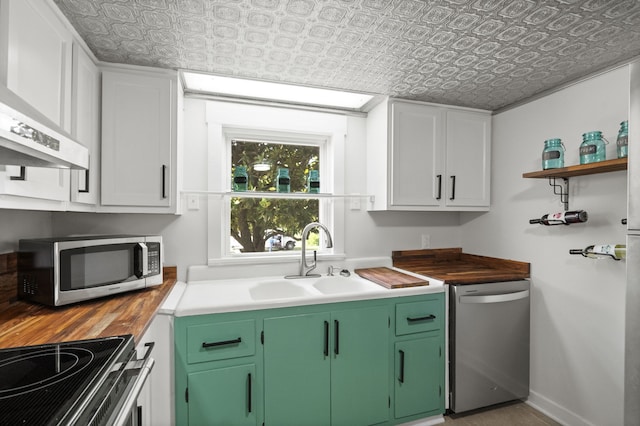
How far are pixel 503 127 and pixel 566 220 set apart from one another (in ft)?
2.94

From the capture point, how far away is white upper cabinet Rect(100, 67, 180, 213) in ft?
5.35

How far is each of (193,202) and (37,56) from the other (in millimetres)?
1109

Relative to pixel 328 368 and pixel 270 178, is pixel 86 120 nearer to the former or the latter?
pixel 270 178

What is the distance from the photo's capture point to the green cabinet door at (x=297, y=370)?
1.59 m

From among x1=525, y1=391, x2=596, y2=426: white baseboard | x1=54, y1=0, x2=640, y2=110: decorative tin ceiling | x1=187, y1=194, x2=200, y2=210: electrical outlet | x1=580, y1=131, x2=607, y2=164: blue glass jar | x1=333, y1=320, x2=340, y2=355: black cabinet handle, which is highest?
x1=54, y1=0, x2=640, y2=110: decorative tin ceiling

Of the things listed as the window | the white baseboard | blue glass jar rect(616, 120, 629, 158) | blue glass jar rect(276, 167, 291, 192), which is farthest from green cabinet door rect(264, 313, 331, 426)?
blue glass jar rect(616, 120, 629, 158)

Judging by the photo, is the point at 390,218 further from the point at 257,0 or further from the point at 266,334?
the point at 257,0

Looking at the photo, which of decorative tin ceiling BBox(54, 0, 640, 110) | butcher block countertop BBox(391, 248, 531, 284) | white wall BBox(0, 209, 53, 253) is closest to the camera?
decorative tin ceiling BBox(54, 0, 640, 110)

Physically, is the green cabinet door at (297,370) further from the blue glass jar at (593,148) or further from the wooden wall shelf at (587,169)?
the blue glass jar at (593,148)

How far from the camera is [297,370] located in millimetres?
1640

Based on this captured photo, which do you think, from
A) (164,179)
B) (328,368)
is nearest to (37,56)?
(164,179)

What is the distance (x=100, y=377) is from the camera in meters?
0.80

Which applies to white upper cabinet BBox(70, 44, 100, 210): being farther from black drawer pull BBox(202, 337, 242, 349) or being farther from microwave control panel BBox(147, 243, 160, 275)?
black drawer pull BBox(202, 337, 242, 349)

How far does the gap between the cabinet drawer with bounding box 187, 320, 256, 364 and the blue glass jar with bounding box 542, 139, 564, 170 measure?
1.95m
